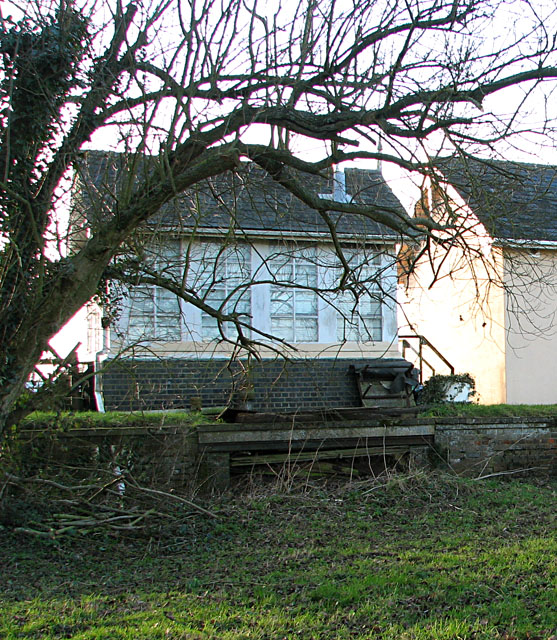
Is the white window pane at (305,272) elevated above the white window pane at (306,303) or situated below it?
above

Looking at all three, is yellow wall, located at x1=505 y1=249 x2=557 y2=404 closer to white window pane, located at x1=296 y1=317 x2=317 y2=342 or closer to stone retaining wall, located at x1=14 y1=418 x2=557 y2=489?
stone retaining wall, located at x1=14 y1=418 x2=557 y2=489

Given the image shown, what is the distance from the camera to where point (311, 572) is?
659 cm

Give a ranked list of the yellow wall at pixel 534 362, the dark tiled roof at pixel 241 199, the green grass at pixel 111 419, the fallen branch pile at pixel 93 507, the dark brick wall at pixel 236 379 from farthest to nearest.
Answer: the yellow wall at pixel 534 362 < the dark brick wall at pixel 236 379 < the green grass at pixel 111 419 < the fallen branch pile at pixel 93 507 < the dark tiled roof at pixel 241 199

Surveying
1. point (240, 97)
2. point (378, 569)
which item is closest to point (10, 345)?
point (240, 97)

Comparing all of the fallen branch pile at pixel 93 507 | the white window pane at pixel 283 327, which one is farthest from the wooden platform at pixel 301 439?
the white window pane at pixel 283 327

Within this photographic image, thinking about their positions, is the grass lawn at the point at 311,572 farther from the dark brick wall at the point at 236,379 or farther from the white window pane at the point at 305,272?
the white window pane at the point at 305,272

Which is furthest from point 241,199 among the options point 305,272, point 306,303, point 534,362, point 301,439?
point 534,362

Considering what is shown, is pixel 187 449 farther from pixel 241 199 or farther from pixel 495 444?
pixel 495 444

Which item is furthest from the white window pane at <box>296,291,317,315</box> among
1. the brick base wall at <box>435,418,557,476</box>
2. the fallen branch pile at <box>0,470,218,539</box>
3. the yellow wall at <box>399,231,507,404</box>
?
the fallen branch pile at <box>0,470,218,539</box>

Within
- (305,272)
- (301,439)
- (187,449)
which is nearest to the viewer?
(187,449)

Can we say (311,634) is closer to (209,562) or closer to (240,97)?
(209,562)

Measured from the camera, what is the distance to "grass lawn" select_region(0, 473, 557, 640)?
5.04 m

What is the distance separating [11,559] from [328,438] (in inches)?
229

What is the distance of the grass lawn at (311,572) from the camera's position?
5.04 meters
